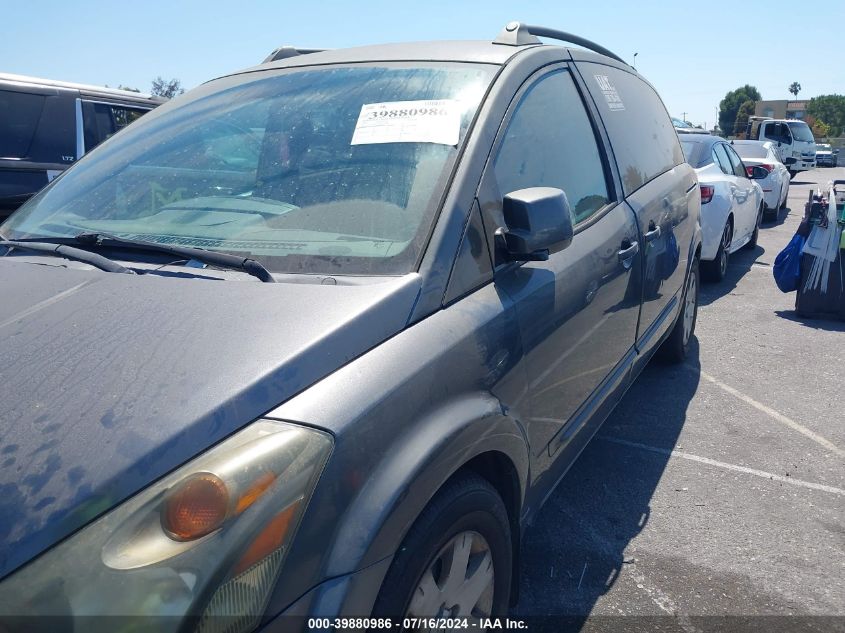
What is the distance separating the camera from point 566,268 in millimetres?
2621

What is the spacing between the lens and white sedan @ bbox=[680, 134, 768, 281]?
7434 millimetres

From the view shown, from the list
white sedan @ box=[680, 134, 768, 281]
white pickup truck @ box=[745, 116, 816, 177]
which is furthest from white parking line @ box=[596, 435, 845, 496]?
white pickup truck @ box=[745, 116, 816, 177]

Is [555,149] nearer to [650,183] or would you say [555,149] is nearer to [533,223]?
[533,223]

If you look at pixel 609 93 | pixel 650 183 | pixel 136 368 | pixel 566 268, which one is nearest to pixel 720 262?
pixel 650 183

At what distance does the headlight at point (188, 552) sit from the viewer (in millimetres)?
1286

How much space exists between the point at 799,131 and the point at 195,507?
30929 mm

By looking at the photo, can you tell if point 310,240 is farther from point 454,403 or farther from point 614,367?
point 614,367

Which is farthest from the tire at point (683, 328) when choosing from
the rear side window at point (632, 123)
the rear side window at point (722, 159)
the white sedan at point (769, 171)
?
the white sedan at point (769, 171)

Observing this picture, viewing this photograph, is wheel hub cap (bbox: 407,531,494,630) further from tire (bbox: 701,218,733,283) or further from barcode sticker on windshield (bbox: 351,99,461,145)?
tire (bbox: 701,218,733,283)

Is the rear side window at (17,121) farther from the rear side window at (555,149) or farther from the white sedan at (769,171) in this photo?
the white sedan at (769,171)

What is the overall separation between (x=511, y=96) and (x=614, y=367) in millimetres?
1334

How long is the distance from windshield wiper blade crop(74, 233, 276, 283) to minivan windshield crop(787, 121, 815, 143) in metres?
29.5

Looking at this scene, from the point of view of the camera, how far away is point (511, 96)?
2.56m

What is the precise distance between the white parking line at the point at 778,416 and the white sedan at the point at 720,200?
227 cm
